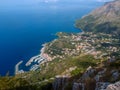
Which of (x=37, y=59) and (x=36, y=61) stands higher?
(x=37, y=59)

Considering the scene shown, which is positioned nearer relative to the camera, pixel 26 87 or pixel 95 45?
pixel 26 87

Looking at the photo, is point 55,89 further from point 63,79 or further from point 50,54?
point 50,54

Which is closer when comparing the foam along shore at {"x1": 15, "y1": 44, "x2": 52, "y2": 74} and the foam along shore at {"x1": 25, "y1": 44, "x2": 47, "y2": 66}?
the foam along shore at {"x1": 15, "y1": 44, "x2": 52, "y2": 74}

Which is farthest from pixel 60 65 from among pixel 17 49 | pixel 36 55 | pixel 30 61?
pixel 17 49

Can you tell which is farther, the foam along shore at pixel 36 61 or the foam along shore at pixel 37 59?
the foam along shore at pixel 37 59

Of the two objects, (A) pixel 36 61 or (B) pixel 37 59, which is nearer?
(A) pixel 36 61

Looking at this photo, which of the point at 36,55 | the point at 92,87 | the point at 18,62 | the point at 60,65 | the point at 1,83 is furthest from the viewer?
the point at 36,55

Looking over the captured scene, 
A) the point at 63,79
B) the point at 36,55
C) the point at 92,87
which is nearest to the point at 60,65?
the point at 36,55

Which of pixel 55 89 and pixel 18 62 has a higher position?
pixel 18 62

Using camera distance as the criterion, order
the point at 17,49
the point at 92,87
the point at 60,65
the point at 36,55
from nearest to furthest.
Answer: the point at 92,87, the point at 60,65, the point at 36,55, the point at 17,49

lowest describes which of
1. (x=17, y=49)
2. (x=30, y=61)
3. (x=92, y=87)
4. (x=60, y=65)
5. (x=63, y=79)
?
(x=92, y=87)
